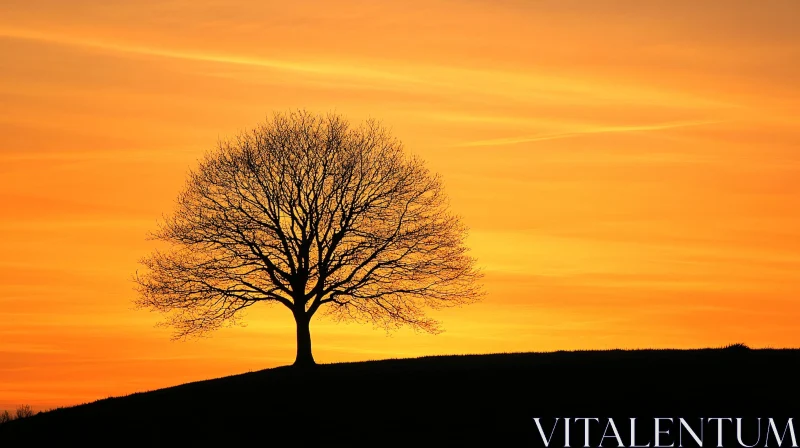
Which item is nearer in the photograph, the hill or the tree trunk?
the hill

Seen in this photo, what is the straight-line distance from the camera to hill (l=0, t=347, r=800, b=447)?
43.3m

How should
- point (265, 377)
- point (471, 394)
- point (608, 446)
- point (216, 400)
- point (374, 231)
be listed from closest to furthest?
point (608, 446), point (471, 394), point (216, 400), point (265, 377), point (374, 231)

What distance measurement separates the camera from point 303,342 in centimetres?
5944

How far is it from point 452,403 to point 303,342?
14203 mm

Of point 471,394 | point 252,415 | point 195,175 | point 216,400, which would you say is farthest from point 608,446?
point 195,175

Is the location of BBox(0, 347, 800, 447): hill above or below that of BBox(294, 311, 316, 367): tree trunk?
below

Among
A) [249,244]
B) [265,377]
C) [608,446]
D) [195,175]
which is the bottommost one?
[608,446]

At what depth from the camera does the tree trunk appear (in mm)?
59062

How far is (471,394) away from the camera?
48.3 metres

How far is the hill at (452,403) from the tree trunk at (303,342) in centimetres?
130

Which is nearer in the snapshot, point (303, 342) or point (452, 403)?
point (452, 403)

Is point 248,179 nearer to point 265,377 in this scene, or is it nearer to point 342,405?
point 265,377

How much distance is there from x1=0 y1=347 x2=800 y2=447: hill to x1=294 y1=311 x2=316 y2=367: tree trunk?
130 centimetres

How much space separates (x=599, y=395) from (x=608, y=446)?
6.20 metres
